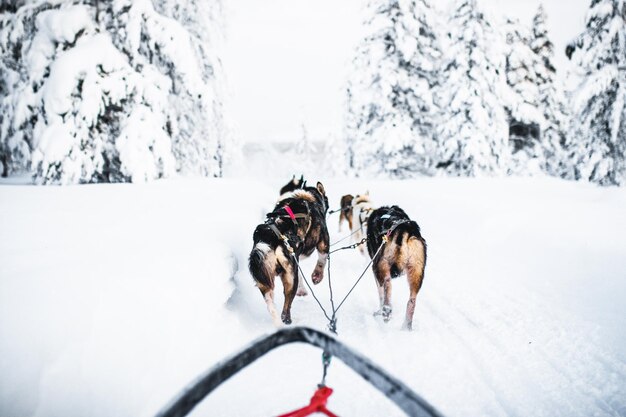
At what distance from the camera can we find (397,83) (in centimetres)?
1566

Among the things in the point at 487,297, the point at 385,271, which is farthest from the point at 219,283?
the point at 487,297

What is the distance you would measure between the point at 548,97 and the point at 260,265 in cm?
2403

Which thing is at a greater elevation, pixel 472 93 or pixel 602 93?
pixel 472 93

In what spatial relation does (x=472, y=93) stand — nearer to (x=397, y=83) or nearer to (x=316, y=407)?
(x=397, y=83)

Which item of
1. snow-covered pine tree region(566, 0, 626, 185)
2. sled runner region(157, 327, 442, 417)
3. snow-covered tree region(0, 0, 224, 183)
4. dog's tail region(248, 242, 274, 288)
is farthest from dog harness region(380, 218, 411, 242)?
snow-covered pine tree region(566, 0, 626, 185)

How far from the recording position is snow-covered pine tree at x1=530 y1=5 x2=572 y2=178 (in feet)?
65.3

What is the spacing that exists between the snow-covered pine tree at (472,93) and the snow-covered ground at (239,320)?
1059 centimetres

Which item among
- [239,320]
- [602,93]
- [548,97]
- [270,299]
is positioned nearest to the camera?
[270,299]

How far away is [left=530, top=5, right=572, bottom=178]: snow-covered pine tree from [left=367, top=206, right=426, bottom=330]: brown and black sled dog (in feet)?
69.3

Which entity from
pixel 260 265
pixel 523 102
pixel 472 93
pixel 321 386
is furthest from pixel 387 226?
pixel 523 102

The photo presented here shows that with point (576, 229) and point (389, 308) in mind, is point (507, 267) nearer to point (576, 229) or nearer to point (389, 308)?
point (576, 229)

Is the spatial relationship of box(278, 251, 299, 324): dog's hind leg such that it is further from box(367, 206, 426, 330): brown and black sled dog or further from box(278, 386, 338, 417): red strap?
box(278, 386, 338, 417): red strap

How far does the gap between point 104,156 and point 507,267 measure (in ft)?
31.4

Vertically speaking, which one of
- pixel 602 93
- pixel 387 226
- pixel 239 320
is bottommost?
pixel 239 320
